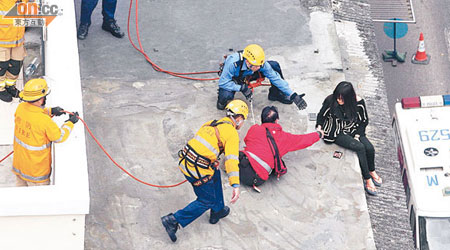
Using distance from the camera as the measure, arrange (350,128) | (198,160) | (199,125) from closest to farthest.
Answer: (198,160), (350,128), (199,125)

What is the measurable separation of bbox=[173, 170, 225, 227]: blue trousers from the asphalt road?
6.64 meters

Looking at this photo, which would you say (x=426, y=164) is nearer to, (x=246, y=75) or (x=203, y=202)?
(x=246, y=75)

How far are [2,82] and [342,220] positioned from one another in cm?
415

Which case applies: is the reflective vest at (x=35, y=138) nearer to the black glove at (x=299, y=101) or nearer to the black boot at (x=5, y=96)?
the black boot at (x=5, y=96)

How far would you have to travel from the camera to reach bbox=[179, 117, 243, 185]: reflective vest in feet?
26.2

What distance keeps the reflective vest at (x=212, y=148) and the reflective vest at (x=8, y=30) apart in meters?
2.47

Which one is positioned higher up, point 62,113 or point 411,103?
point 62,113

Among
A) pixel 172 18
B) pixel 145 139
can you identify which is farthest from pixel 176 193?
pixel 172 18

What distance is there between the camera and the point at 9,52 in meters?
9.14

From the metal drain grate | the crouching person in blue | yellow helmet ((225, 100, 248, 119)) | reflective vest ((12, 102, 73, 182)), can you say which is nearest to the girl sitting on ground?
the crouching person in blue

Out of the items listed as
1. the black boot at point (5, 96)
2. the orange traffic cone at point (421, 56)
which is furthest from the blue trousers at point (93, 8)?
the orange traffic cone at point (421, 56)

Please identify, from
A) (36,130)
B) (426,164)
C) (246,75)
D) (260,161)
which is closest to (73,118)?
(36,130)

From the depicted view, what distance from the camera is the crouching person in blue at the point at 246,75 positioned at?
9328 mm

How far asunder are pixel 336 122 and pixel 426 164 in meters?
1.76
